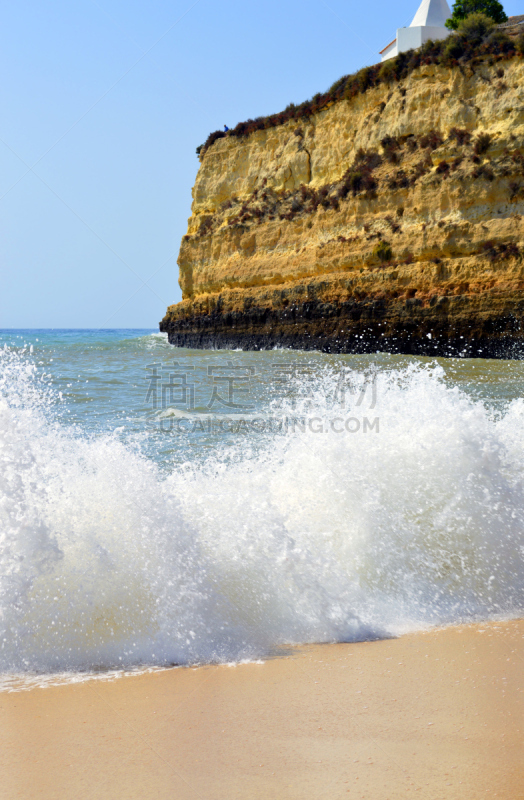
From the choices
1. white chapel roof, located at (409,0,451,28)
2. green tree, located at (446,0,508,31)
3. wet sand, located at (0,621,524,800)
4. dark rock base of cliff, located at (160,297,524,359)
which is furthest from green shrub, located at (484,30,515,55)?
wet sand, located at (0,621,524,800)

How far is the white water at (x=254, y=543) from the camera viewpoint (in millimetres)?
3111

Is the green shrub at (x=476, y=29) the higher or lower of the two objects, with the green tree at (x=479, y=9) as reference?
lower

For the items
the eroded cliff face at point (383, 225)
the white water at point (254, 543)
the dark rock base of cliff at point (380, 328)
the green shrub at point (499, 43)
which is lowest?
the white water at point (254, 543)

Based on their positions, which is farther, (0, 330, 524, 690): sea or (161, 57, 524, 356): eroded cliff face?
(161, 57, 524, 356): eroded cliff face

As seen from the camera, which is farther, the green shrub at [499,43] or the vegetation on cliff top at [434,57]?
the vegetation on cliff top at [434,57]

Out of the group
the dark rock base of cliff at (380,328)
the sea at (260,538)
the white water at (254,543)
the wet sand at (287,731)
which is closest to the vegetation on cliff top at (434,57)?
the dark rock base of cliff at (380,328)

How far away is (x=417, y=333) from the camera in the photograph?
17531 mm

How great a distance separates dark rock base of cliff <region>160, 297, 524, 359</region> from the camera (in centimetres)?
1606

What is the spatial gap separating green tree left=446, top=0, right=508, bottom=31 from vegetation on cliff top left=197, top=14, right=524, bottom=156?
31.7 ft

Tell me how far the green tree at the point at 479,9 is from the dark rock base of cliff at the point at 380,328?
17062 mm

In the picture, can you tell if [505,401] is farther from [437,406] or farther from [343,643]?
[343,643]

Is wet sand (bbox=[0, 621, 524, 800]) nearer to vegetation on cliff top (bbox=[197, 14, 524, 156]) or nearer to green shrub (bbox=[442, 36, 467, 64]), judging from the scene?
vegetation on cliff top (bbox=[197, 14, 524, 156])

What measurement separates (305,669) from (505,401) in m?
6.72

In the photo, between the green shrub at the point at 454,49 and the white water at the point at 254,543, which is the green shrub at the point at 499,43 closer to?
the green shrub at the point at 454,49
